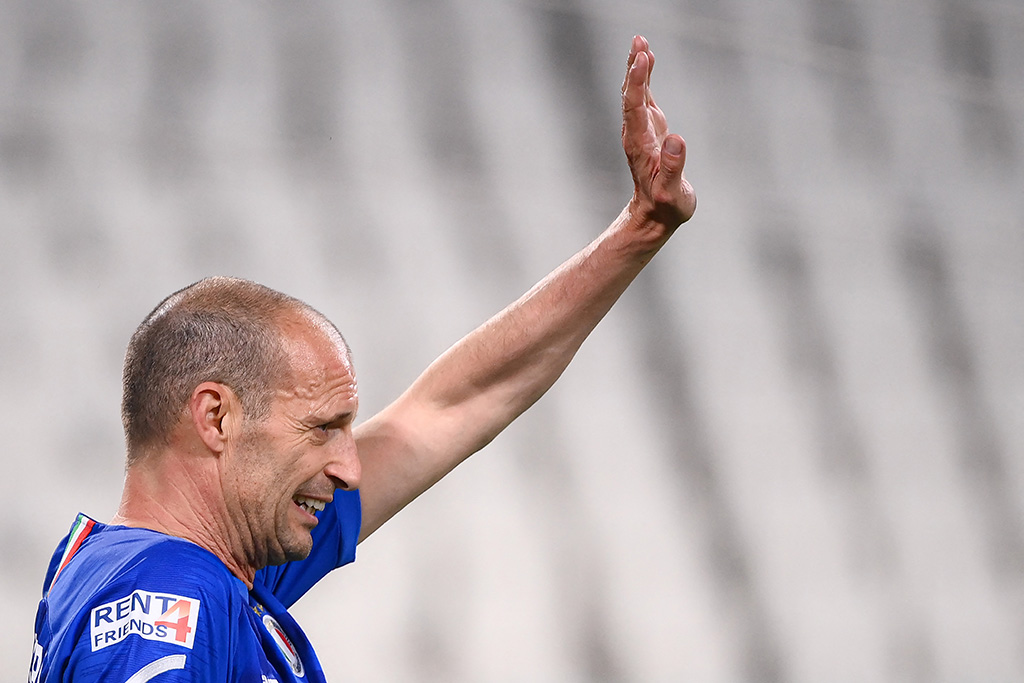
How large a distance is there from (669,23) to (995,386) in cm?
157

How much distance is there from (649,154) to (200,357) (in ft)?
2.17

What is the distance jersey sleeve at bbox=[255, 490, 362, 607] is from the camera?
5.13 ft

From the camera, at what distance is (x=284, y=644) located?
1.31 metres

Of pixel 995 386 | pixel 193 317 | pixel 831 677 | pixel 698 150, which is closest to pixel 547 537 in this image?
pixel 831 677

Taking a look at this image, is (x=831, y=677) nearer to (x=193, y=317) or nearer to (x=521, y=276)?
(x=521, y=276)

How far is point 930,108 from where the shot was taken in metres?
3.42

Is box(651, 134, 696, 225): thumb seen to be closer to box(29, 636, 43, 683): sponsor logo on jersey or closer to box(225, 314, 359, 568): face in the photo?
box(225, 314, 359, 568): face

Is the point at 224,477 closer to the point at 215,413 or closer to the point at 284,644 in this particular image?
the point at 215,413

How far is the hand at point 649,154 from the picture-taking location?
4.59ft

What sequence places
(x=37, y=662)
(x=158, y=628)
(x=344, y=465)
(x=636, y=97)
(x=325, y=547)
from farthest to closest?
(x=325, y=547) < (x=636, y=97) < (x=344, y=465) < (x=37, y=662) < (x=158, y=628)

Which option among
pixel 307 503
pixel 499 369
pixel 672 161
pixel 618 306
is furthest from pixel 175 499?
pixel 618 306

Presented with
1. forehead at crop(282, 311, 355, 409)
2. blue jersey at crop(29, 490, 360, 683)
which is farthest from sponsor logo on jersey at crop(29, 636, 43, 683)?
forehead at crop(282, 311, 355, 409)

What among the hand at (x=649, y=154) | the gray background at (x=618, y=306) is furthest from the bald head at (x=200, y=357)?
the gray background at (x=618, y=306)

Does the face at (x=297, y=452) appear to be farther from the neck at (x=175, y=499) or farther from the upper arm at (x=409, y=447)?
the upper arm at (x=409, y=447)
